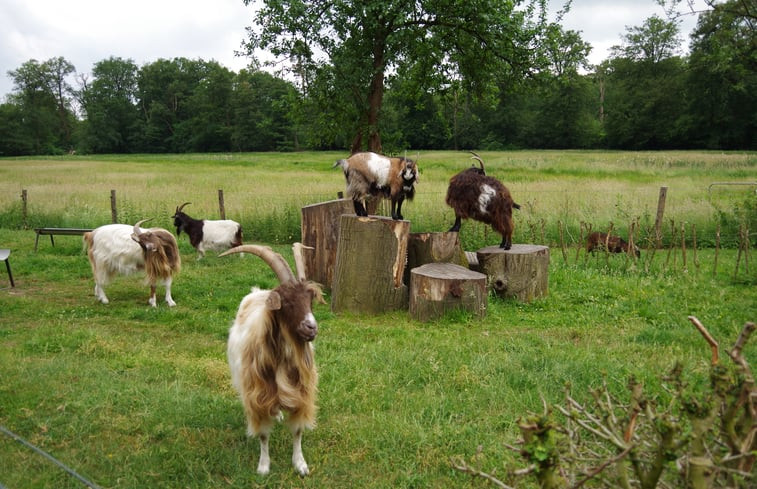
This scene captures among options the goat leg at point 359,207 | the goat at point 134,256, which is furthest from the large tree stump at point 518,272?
the goat at point 134,256

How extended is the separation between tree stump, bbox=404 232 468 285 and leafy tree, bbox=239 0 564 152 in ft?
16.5

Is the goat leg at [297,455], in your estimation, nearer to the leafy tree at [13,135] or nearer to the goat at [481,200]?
the goat at [481,200]

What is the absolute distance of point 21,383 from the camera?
5180 millimetres

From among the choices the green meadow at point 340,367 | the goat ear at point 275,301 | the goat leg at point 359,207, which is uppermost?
the goat leg at point 359,207

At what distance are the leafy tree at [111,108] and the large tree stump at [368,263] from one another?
2805 inches

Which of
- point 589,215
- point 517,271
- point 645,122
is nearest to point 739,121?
point 645,122

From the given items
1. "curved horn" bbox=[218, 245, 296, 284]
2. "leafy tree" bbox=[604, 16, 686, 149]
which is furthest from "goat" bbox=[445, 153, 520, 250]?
"leafy tree" bbox=[604, 16, 686, 149]

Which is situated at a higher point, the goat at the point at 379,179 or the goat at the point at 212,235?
the goat at the point at 379,179

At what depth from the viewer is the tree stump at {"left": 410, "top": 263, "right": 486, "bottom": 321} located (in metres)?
7.17

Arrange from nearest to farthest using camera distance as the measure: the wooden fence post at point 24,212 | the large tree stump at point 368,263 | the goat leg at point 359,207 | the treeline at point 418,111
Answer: the large tree stump at point 368,263 → the goat leg at point 359,207 → the wooden fence post at point 24,212 → the treeline at point 418,111

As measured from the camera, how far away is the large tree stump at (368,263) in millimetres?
7633

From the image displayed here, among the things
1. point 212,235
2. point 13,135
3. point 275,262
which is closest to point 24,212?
point 212,235

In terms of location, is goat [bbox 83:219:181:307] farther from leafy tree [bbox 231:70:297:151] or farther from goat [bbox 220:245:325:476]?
leafy tree [bbox 231:70:297:151]

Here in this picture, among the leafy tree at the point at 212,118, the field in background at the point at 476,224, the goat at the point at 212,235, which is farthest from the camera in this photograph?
the leafy tree at the point at 212,118
